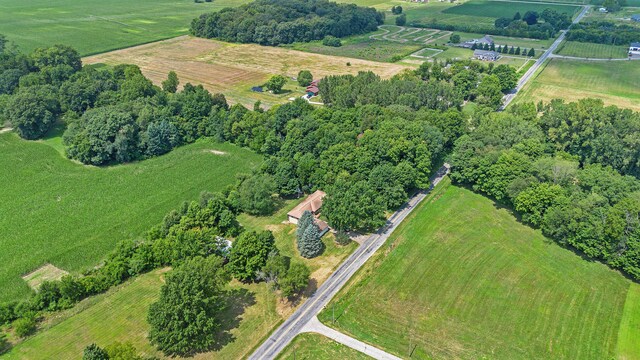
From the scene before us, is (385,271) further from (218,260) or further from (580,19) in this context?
(580,19)

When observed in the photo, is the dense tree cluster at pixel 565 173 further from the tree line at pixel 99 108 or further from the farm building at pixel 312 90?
the tree line at pixel 99 108

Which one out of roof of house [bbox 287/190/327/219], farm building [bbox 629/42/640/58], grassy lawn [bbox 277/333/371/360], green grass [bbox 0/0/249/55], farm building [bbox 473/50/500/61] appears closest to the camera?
grassy lawn [bbox 277/333/371/360]

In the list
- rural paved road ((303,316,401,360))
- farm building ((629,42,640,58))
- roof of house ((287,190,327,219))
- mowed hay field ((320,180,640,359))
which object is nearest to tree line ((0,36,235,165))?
roof of house ((287,190,327,219))

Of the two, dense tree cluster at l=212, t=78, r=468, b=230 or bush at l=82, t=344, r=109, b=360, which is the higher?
dense tree cluster at l=212, t=78, r=468, b=230

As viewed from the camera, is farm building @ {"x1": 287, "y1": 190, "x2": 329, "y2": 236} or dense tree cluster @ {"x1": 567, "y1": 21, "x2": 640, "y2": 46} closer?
farm building @ {"x1": 287, "y1": 190, "x2": 329, "y2": 236}

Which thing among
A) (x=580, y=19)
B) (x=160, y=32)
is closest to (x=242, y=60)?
(x=160, y=32)

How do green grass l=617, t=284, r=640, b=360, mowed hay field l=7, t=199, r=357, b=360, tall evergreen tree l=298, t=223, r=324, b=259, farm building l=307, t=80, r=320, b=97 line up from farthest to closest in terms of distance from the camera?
farm building l=307, t=80, r=320, b=97, tall evergreen tree l=298, t=223, r=324, b=259, mowed hay field l=7, t=199, r=357, b=360, green grass l=617, t=284, r=640, b=360

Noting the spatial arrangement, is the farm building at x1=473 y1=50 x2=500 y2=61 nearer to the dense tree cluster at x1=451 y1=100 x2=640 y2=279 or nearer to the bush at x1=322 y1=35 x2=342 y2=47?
the bush at x1=322 y1=35 x2=342 y2=47
